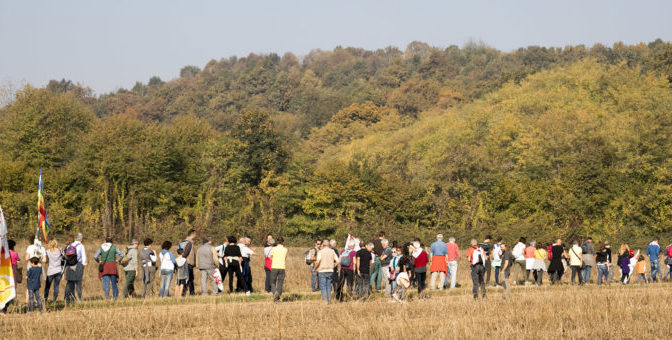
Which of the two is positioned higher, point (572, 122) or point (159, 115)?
point (159, 115)

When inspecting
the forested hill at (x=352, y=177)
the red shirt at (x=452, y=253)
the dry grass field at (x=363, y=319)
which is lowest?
the dry grass field at (x=363, y=319)

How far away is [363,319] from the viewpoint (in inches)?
645

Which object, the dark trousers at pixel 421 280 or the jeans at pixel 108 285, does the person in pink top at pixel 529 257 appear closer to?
the dark trousers at pixel 421 280

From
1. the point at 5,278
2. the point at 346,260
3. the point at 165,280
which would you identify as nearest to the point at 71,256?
the point at 165,280

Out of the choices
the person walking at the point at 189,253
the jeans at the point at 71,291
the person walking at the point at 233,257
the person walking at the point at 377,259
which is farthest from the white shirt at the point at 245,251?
the jeans at the point at 71,291

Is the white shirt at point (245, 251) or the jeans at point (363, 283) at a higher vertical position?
the white shirt at point (245, 251)

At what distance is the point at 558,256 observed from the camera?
27.7 metres

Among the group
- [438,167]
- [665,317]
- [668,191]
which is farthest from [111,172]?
[665,317]

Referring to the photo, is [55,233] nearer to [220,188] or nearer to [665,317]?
[220,188]

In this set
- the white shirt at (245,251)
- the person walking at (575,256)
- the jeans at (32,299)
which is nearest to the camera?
the jeans at (32,299)

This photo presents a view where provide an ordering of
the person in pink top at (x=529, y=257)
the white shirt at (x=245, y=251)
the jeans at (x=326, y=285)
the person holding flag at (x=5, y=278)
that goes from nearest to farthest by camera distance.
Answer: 1. the person holding flag at (x=5, y=278)
2. the jeans at (x=326, y=285)
3. the white shirt at (x=245, y=251)
4. the person in pink top at (x=529, y=257)

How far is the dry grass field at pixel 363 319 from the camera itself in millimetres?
14336

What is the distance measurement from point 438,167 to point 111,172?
2558cm

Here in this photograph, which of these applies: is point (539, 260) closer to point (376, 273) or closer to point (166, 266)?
point (376, 273)
